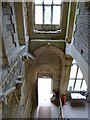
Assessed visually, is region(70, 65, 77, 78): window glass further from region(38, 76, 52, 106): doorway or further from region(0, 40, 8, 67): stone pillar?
region(0, 40, 8, 67): stone pillar

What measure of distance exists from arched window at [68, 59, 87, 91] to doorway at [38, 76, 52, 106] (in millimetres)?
1191

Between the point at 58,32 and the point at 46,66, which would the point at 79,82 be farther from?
the point at 58,32

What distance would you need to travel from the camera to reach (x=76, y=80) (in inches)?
422

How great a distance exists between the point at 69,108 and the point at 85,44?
527 cm

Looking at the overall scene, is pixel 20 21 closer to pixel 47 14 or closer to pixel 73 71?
pixel 47 14

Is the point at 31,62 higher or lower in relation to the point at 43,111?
higher

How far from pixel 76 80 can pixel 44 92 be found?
2.03 metres

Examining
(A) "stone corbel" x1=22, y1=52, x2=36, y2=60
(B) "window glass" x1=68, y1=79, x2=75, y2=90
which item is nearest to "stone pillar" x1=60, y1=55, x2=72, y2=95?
(B) "window glass" x1=68, y1=79, x2=75, y2=90

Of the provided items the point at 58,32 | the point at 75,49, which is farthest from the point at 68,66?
the point at 75,49

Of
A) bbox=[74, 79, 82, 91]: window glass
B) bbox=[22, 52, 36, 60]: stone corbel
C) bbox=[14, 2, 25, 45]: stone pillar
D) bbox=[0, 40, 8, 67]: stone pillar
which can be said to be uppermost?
bbox=[14, 2, 25, 45]: stone pillar

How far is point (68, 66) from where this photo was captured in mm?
9383

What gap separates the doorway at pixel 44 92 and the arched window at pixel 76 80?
1191 millimetres

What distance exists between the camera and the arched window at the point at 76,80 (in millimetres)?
10308

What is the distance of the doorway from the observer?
10620mm
